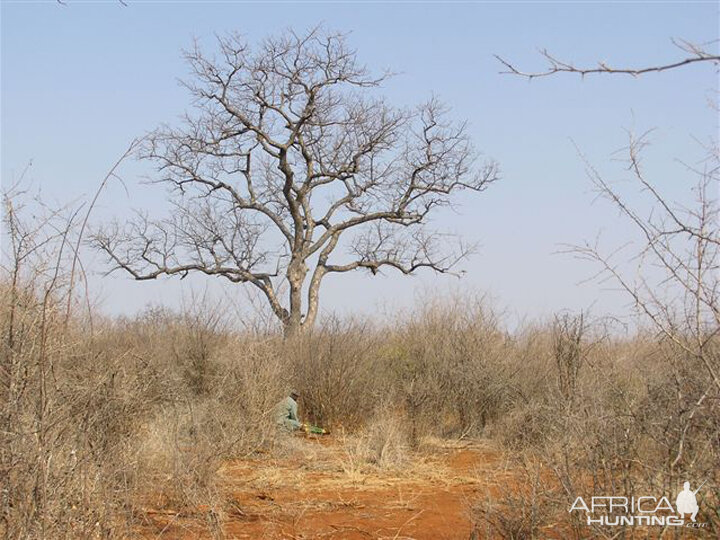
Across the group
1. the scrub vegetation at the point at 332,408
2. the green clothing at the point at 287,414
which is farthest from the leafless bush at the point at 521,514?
the green clothing at the point at 287,414

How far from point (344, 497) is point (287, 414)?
418cm

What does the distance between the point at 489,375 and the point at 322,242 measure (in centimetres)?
957

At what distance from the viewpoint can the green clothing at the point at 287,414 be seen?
12.5 m

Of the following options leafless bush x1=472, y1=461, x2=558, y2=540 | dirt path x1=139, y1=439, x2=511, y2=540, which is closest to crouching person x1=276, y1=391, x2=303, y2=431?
dirt path x1=139, y1=439, x2=511, y2=540

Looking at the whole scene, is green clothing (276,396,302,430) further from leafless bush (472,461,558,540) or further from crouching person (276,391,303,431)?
leafless bush (472,461,558,540)

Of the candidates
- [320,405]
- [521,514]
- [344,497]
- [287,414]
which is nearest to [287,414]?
[287,414]

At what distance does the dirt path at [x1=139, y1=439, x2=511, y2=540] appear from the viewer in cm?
730

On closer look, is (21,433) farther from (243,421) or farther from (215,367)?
(215,367)

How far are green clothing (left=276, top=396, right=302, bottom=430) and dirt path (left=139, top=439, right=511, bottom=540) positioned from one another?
466mm

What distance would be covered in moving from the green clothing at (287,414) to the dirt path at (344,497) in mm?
466

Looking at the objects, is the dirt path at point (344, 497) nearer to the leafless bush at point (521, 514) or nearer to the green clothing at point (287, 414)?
the leafless bush at point (521, 514)

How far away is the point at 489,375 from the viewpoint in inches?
593

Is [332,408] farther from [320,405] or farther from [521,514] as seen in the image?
[521,514]

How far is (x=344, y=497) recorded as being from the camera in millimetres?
8938
